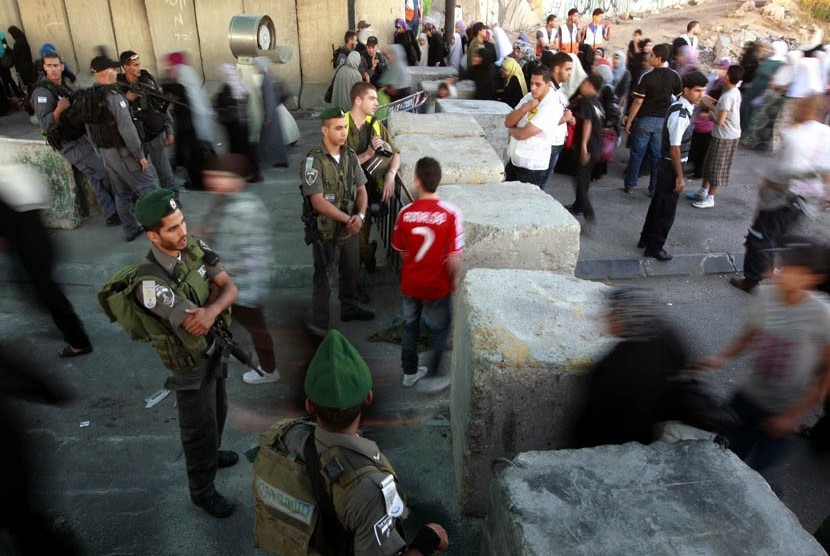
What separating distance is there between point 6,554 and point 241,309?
1.78 m

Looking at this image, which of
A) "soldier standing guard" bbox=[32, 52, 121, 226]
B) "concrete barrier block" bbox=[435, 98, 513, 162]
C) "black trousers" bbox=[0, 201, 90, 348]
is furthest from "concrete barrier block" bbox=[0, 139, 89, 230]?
"concrete barrier block" bbox=[435, 98, 513, 162]

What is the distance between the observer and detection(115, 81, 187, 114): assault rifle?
21.3 ft

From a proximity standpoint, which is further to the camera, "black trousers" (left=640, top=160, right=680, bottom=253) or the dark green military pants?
"black trousers" (left=640, top=160, right=680, bottom=253)

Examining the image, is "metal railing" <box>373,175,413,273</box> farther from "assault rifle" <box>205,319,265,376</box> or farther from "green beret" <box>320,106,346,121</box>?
"assault rifle" <box>205,319,265,376</box>

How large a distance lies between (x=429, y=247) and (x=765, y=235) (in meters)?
3.47

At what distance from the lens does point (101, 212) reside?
6.75m

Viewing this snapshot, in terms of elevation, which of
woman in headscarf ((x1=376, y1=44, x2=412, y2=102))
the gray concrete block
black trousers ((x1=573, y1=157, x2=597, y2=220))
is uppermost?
woman in headscarf ((x1=376, y1=44, x2=412, y2=102))

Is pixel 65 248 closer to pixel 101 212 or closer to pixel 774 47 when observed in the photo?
pixel 101 212

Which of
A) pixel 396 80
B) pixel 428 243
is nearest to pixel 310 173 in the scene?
pixel 428 243

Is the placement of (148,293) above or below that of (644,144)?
above

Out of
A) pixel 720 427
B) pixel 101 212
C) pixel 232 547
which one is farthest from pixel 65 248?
pixel 720 427

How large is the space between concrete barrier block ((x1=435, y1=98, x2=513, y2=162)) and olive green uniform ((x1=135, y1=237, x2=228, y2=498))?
4829 millimetres

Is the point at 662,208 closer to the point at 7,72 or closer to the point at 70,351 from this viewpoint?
the point at 70,351

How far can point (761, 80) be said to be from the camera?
31.4ft
